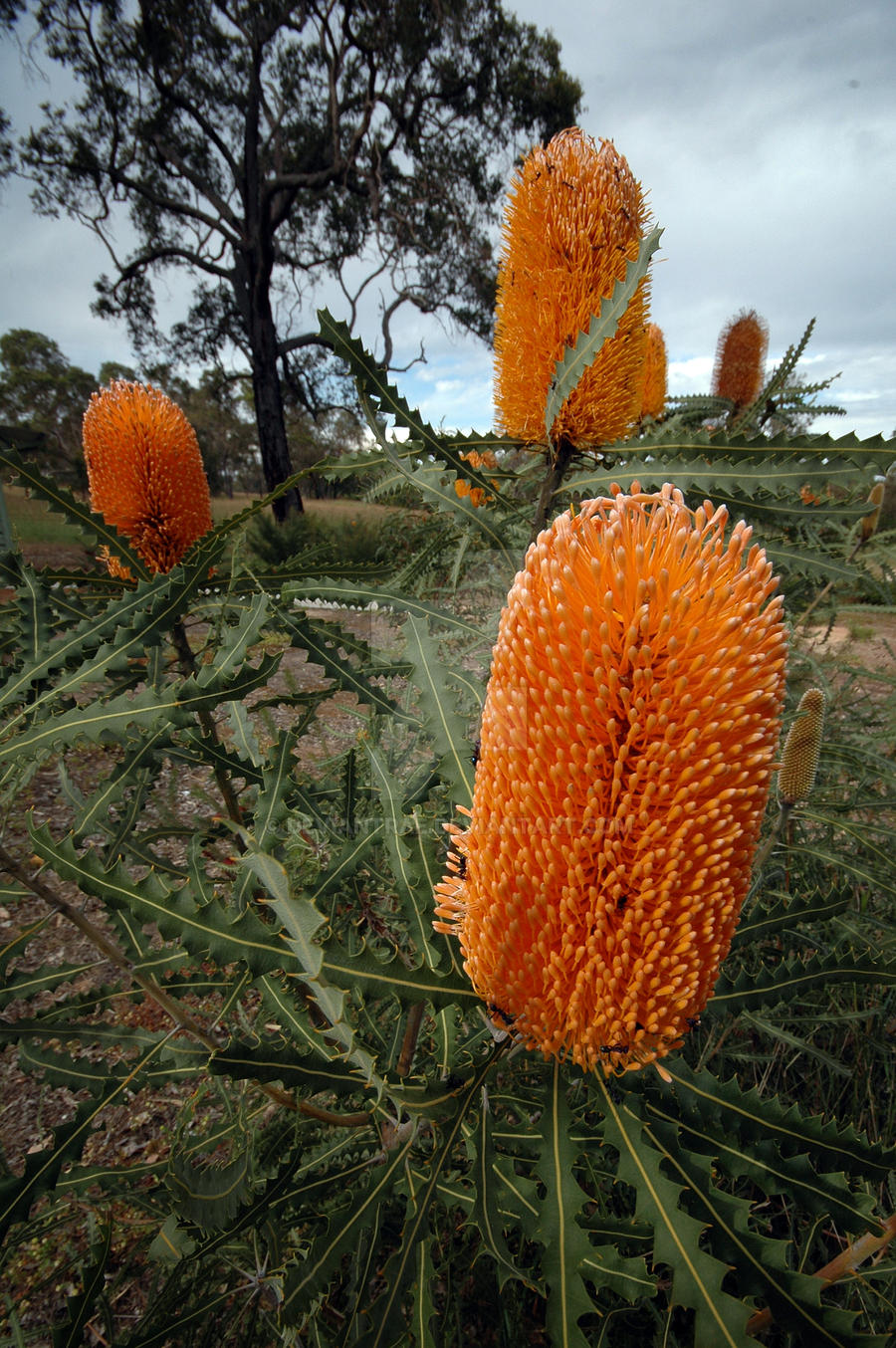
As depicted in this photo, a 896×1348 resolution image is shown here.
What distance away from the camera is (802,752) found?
1331 mm

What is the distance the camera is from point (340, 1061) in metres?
0.75

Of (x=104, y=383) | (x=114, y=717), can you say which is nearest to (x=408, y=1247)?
(x=114, y=717)

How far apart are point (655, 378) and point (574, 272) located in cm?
153

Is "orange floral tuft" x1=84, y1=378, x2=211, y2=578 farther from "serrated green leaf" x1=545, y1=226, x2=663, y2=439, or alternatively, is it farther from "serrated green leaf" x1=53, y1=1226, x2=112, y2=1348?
"serrated green leaf" x1=53, y1=1226, x2=112, y2=1348

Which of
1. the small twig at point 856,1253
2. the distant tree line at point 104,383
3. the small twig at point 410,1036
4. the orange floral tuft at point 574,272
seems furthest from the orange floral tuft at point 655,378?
the distant tree line at point 104,383

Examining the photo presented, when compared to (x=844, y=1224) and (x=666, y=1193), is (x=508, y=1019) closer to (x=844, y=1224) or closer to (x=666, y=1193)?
(x=666, y=1193)

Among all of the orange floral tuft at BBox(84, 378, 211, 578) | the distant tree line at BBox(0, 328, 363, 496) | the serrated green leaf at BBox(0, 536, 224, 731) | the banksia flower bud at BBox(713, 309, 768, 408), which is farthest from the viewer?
the distant tree line at BBox(0, 328, 363, 496)

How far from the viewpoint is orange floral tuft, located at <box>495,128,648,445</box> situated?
124 centimetres

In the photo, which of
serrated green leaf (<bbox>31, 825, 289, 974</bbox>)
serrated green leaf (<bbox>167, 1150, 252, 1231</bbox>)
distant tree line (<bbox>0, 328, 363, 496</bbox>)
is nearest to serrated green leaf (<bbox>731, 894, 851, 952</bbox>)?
serrated green leaf (<bbox>31, 825, 289, 974</bbox>)

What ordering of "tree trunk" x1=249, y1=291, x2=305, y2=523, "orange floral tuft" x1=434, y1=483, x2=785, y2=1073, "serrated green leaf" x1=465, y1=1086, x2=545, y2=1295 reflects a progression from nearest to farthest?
"orange floral tuft" x1=434, y1=483, x2=785, y2=1073 → "serrated green leaf" x1=465, y1=1086, x2=545, y2=1295 → "tree trunk" x1=249, y1=291, x2=305, y2=523

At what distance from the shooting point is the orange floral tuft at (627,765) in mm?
574

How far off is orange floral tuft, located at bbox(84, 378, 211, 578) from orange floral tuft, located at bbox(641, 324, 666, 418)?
1815 millimetres

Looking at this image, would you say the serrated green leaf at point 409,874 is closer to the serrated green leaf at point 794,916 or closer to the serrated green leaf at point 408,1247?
the serrated green leaf at point 408,1247

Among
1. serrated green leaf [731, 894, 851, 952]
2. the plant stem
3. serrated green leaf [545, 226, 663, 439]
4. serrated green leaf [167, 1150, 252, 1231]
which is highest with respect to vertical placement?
serrated green leaf [545, 226, 663, 439]
